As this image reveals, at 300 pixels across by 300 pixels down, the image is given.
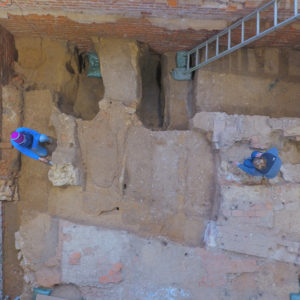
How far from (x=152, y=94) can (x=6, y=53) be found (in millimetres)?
2039

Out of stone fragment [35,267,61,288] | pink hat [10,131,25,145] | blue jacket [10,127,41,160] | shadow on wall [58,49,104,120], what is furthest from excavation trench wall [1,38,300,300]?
pink hat [10,131,25,145]

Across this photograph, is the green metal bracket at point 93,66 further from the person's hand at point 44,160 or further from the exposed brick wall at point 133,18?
the person's hand at point 44,160

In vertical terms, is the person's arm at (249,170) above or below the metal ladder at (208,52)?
below

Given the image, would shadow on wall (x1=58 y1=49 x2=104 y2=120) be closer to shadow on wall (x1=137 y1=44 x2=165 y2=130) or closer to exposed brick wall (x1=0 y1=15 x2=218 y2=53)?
exposed brick wall (x1=0 y1=15 x2=218 y2=53)

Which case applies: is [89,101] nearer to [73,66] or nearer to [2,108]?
[73,66]

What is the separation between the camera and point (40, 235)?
11.5 feet

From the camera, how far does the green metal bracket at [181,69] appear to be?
151 inches

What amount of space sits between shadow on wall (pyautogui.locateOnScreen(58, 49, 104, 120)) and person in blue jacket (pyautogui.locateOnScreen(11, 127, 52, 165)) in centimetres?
67

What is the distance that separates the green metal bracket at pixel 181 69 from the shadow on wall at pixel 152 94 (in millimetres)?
359

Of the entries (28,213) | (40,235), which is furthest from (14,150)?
(40,235)

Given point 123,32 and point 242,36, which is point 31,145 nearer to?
point 123,32

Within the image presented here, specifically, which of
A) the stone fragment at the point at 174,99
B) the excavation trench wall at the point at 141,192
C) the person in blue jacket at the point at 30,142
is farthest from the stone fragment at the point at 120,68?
the person in blue jacket at the point at 30,142

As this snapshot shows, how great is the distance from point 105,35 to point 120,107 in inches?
36.3

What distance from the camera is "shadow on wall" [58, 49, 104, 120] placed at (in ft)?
13.0
